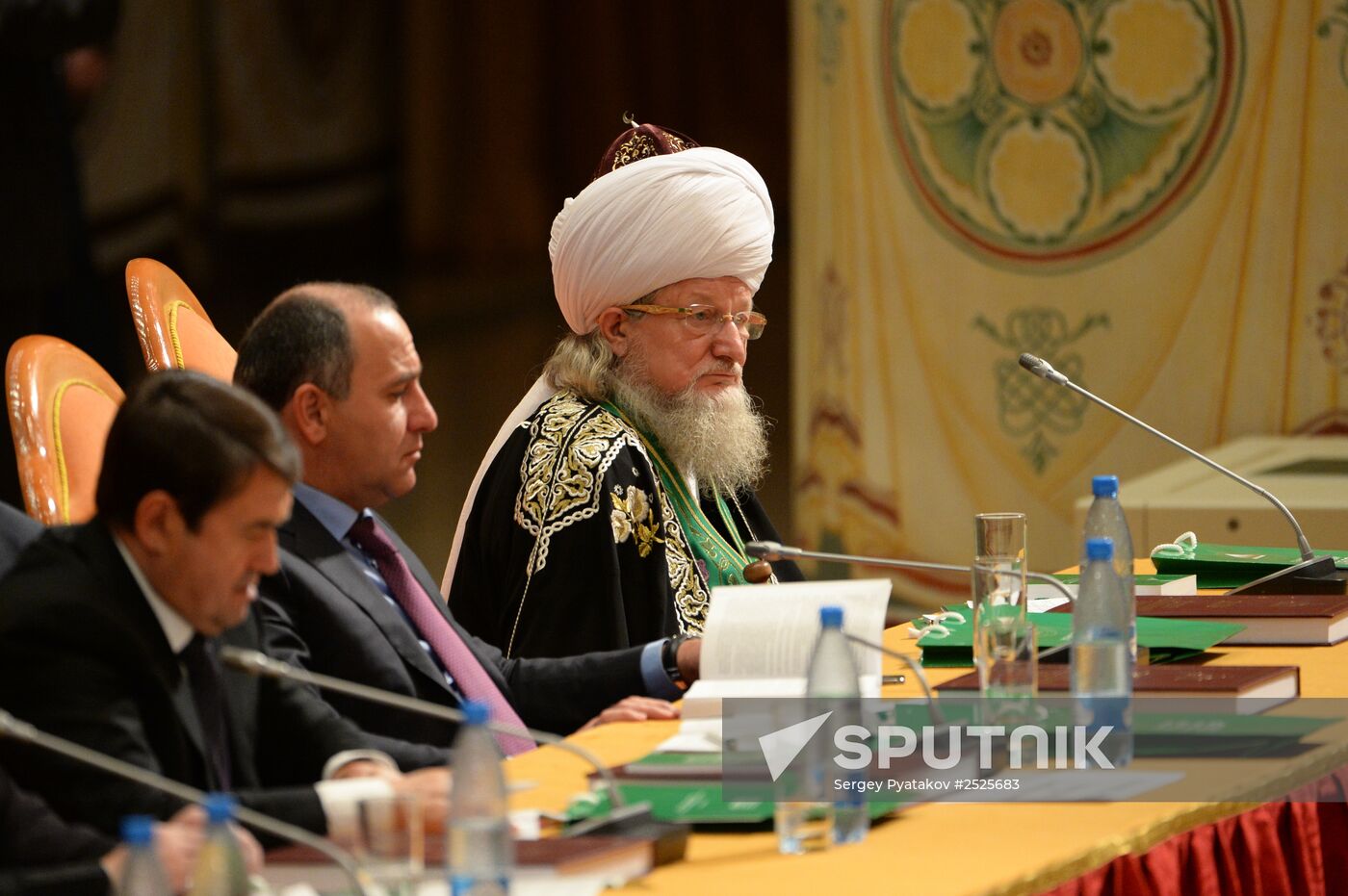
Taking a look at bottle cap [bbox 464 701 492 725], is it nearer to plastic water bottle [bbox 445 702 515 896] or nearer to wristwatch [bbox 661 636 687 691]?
plastic water bottle [bbox 445 702 515 896]

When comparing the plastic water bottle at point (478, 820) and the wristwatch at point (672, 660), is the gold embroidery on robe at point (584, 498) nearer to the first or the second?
the wristwatch at point (672, 660)

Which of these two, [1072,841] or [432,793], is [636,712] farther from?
[1072,841]

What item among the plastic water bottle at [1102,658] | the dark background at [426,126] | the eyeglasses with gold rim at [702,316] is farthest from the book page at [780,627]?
the dark background at [426,126]

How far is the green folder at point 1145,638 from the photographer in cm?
328

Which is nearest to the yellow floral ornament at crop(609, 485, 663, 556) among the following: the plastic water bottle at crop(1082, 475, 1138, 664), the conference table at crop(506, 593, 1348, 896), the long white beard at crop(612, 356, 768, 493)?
the long white beard at crop(612, 356, 768, 493)

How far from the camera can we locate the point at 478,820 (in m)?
2.03

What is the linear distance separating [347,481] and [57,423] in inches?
19.1

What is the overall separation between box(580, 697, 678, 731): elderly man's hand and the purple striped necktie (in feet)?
0.96

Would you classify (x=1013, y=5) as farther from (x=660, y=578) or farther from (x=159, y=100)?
(x=159, y=100)

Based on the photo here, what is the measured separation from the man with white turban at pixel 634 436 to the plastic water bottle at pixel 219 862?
7.31 ft

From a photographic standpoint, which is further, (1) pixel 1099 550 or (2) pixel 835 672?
(1) pixel 1099 550

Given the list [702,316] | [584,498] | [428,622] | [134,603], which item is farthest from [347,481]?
[702,316]

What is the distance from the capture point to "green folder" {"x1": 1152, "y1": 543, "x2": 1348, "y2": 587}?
13.4ft

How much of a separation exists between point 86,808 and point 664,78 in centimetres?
1139
